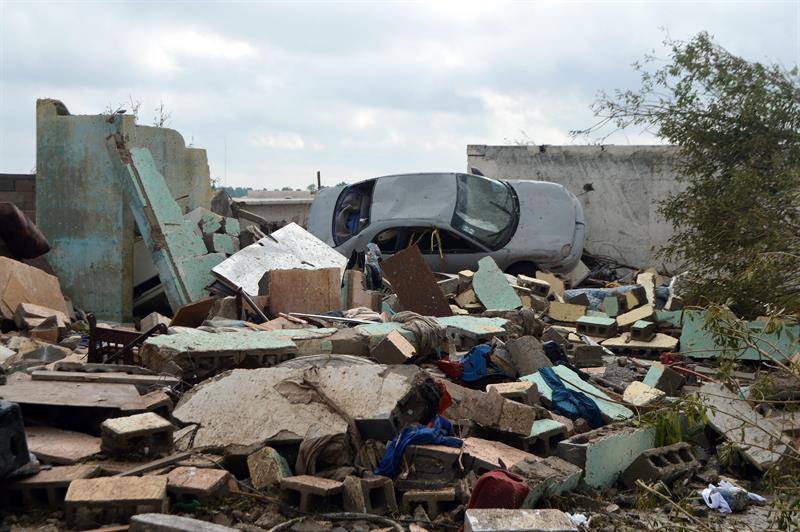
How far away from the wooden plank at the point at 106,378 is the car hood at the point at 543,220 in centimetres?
725

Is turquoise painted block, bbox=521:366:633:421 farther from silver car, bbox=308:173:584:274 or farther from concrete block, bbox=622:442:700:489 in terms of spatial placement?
silver car, bbox=308:173:584:274

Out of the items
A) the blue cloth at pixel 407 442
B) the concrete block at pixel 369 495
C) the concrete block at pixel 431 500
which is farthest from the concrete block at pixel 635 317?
the concrete block at pixel 369 495

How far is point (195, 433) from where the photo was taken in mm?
4992

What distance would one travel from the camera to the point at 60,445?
4707mm

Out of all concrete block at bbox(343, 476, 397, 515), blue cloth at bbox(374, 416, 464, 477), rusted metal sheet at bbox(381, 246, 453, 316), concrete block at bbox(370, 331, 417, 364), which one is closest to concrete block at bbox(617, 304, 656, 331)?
rusted metal sheet at bbox(381, 246, 453, 316)

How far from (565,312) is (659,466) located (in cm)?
464

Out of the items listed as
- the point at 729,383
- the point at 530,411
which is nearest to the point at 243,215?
the point at 530,411

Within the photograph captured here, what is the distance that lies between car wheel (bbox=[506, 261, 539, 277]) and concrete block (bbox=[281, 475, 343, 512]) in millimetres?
8083

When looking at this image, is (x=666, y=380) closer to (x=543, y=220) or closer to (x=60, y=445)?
(x=60, y=445)

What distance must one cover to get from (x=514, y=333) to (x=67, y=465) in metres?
4.40

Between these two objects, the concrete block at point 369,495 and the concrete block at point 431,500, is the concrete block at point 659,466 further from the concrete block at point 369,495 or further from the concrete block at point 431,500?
the concrete block at point 369,495

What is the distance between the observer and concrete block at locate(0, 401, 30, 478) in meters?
4.10

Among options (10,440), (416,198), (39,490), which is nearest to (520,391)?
(39,490)

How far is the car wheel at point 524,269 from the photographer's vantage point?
40.0ft
